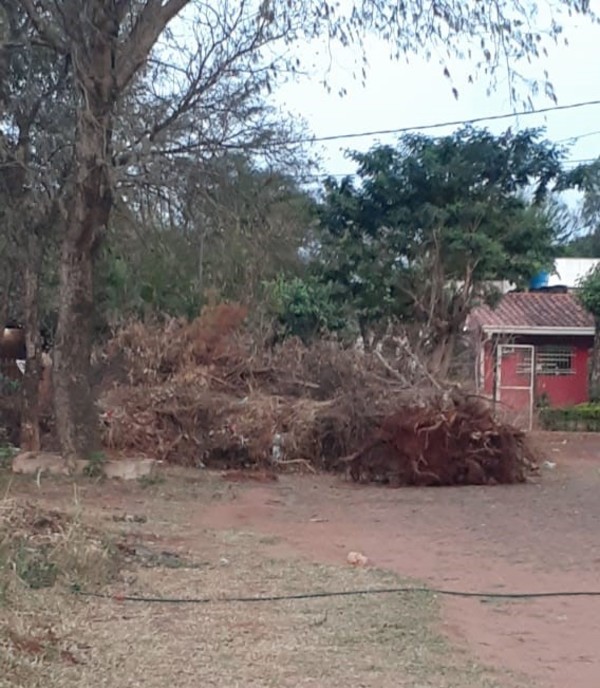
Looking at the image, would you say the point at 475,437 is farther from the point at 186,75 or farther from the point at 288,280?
the point at 288,280

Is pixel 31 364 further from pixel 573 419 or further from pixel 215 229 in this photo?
pixel 573 419

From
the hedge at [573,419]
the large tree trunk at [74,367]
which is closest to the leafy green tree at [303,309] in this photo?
the hedge at [573,419]

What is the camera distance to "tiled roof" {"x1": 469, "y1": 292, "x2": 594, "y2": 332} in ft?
110

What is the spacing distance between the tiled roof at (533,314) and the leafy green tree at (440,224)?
5904 mm

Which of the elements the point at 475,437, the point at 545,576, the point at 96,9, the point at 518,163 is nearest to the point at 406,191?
the point at 518,163

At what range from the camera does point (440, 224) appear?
26.0 meters

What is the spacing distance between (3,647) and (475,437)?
42.5ft

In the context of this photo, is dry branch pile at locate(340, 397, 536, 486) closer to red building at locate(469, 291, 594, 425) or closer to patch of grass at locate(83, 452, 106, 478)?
patch of grass at locate(83, 452, 106, 478)

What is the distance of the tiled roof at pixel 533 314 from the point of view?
1319 inches

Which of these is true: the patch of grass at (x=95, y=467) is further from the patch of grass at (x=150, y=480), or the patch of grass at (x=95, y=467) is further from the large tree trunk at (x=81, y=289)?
the patch of grass at (x=150, y=480)

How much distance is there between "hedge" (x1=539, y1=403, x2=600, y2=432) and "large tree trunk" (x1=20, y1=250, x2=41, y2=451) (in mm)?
13931

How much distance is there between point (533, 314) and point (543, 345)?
0.98 m

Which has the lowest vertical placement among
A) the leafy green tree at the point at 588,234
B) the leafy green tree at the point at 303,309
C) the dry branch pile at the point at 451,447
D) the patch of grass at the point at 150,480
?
the patch of grass at the point at 150,480

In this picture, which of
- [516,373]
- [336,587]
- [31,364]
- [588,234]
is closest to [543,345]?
[516,373]
